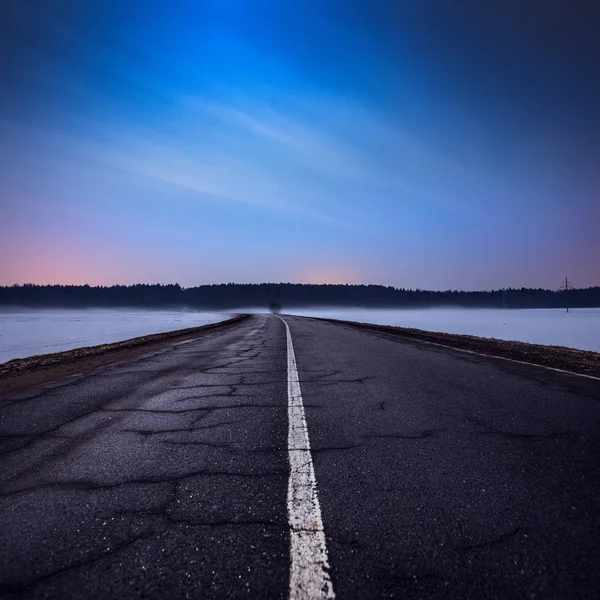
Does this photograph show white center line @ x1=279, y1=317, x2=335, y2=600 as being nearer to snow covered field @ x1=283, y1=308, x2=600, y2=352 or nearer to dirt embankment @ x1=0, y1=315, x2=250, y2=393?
dirt embankment @ x1=0, y1=315, x2=250, y2=393

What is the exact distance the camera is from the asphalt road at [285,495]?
4.70ft

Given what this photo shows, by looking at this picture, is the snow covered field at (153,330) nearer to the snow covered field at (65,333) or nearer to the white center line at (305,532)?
the snow covered field at (65,333)

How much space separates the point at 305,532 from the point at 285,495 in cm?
38

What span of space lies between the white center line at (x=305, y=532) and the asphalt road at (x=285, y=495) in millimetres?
41

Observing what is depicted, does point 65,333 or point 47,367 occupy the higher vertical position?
point 47,367

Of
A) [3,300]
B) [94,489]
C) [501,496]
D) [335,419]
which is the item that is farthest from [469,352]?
[3,300]

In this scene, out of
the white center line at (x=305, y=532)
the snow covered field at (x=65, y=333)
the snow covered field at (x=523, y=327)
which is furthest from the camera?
the snow covered field at (x=523, y=327)

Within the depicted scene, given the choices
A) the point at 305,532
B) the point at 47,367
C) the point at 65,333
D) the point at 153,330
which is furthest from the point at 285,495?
the point at 65,333

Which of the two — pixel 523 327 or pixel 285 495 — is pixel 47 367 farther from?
pixel 523 327

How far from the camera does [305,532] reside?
1686mm

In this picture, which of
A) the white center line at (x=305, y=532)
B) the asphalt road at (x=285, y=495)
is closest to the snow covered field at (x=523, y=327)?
the asphalt road at (x=285, y=495)

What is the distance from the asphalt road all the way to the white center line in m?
0.04

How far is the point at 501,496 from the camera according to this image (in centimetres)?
207

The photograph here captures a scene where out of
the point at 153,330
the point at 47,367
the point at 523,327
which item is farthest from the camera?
the point at 523,327
